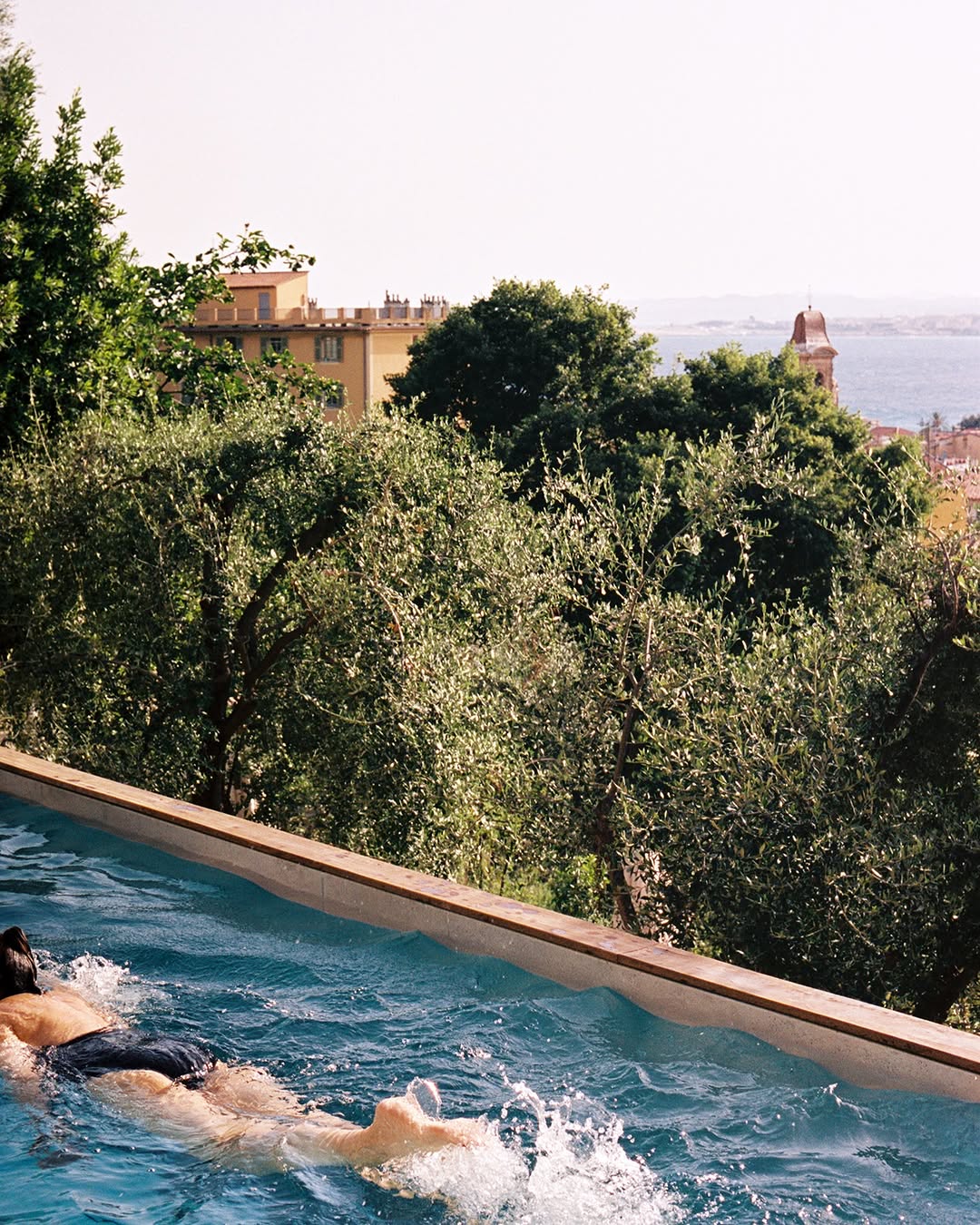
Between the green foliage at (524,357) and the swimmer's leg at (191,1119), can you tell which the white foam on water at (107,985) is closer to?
the swimmer's leg at (191,1119)

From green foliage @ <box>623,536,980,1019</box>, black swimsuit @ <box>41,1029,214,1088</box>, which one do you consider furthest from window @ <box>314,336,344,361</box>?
black swimsuit @ <box>41,1029,214,1088</box>

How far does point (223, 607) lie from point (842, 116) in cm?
13123

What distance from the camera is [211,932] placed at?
20.7 feet

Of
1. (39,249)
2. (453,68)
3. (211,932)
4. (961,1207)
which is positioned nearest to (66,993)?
(211,932)

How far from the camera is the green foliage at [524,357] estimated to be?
3031 cm

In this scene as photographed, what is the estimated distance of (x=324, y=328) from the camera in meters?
73.2

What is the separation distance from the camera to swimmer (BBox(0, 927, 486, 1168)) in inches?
169

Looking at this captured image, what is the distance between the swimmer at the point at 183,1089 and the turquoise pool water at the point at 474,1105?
0.07 meters

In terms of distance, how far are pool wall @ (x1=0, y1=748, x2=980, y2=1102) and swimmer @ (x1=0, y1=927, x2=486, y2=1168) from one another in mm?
1073

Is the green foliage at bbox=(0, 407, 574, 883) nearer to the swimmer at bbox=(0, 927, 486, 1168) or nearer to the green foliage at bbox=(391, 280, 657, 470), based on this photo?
the swimmer at bbox=(0, 927, 486, 1168)

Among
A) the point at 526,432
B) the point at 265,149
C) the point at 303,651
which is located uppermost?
the point at 265,149

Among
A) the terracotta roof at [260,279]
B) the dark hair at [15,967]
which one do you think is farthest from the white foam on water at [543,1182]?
the terracotta roof at [260,279]

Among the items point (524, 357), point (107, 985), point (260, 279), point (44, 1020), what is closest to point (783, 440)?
point (524, 357)

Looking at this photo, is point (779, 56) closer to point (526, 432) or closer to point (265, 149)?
point (265, 149)
